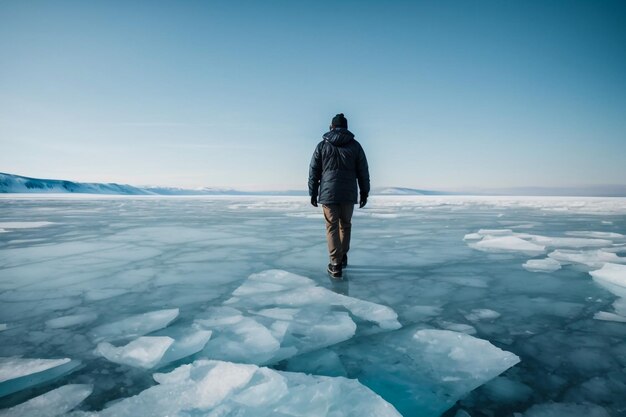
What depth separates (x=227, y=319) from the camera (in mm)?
2119

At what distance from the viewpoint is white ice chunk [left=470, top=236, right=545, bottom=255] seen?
14.9 ft

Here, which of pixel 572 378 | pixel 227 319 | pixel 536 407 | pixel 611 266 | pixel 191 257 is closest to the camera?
pixel 536 407

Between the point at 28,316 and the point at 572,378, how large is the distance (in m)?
3.05

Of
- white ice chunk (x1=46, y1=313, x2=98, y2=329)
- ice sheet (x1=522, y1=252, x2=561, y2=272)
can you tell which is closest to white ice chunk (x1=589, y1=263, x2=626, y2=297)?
ice sheet (x1=522, y1=252, x2=561, y2=272)

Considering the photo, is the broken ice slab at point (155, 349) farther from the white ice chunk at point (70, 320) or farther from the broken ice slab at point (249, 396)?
the white ice chunk at point (70, 320)

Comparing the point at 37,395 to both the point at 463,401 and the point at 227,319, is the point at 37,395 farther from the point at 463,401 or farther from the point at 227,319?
the point at 463,401

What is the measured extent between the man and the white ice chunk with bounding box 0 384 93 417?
2.15 metres

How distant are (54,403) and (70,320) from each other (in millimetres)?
1017

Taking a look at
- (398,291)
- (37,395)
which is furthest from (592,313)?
(37,395)

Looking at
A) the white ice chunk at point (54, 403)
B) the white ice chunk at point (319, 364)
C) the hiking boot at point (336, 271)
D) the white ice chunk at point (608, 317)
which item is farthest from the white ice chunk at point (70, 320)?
the white ice chunk at point (608, 317)

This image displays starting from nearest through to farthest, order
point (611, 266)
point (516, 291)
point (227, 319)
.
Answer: point (227, 319)
point (516, 291)
point (611, 266)

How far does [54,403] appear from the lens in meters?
1.29

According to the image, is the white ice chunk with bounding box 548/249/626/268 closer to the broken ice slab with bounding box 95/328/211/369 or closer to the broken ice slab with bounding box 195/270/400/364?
the broken ice slab with bounding box 195/270/400/364

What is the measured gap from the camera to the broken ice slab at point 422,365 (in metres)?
1.32
